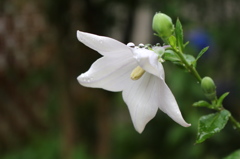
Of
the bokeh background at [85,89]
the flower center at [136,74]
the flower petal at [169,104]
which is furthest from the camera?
the bokeh background at [85,89]

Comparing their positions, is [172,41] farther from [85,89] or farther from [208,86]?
[85,89]

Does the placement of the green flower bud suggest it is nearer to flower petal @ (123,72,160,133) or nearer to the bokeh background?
flower petal @ (123,72,160,133)

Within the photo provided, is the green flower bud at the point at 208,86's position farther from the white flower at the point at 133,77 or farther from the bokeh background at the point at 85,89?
the bokeh background at the point at 85,89

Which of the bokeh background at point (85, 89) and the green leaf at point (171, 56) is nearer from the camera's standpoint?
the green leaf at point (171, 56)

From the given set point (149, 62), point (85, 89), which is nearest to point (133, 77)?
point (149, 62)

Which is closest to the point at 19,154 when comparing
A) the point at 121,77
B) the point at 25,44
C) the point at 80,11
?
the point at 25,44

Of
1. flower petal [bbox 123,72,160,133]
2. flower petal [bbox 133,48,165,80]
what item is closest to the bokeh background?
flower petal [bbox 123,72,160,133]

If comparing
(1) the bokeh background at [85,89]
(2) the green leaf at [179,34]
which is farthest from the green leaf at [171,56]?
(1) the bokeh background at [85,89]
